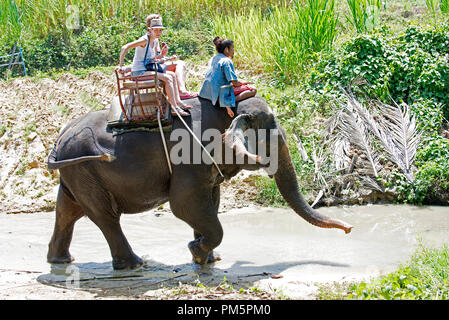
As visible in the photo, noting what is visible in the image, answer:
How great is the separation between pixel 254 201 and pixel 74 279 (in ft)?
12.7

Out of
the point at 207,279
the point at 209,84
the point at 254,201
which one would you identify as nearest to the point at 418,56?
the point at 254,201

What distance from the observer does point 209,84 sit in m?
6.23

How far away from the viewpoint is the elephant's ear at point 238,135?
573 centimetres

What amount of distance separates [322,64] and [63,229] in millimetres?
6216

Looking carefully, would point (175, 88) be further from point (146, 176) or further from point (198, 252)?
point (198, 252)

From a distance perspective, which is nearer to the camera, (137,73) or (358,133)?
(137,73)

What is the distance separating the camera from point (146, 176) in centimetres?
616

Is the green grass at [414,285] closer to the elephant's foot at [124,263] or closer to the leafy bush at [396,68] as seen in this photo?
the elephant's foot at [124,263]

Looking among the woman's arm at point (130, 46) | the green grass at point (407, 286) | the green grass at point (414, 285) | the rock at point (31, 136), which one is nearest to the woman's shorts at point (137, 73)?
the woman's arm at point (130, 46)

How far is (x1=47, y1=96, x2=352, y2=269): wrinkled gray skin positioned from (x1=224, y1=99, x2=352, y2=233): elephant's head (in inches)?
0.4

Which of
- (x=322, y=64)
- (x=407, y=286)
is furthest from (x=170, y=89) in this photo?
(x=322, y=64)

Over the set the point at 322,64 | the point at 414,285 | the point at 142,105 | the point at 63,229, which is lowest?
the point at 63,229

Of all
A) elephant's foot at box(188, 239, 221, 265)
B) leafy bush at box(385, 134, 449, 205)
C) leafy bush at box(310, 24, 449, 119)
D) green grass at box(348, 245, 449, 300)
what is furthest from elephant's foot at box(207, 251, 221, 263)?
leafy bush at box(310, 24, 449, 119)

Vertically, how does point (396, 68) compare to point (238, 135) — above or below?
above
